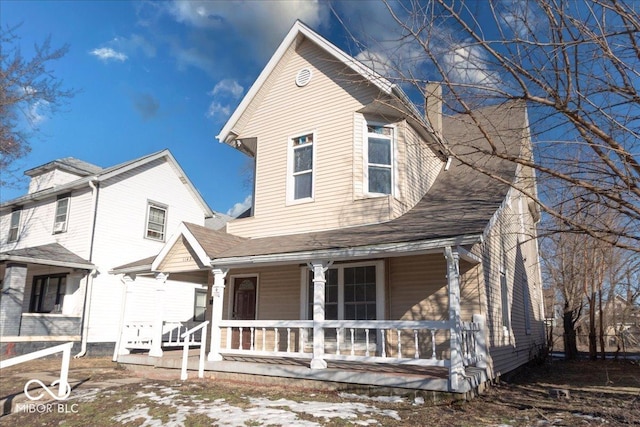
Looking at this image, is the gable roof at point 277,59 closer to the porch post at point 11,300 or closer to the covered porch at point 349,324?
the covered porch at point 349,324

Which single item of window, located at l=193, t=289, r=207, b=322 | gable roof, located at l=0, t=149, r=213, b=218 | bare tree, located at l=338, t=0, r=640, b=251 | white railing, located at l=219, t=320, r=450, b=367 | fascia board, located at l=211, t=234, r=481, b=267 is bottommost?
white railing, located at l=219, t=320, r=450, b=367

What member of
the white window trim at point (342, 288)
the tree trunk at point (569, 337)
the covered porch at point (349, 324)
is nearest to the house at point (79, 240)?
the covered porch at point (349, 324)

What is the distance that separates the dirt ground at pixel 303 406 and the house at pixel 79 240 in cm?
658

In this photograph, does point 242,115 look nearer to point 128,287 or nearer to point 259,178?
point 259,178

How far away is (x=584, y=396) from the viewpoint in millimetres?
8672

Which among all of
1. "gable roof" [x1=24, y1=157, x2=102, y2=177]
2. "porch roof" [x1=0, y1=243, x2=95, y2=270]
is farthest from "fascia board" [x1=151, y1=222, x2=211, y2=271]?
"gable roof" [x1=24, y1=157, x2=102, y2=177]

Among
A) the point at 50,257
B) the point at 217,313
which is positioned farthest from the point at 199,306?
the point at 217,313

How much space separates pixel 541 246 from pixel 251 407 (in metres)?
19.5

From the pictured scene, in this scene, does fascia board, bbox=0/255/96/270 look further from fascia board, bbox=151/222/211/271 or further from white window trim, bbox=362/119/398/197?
white window trim, bbox=362/119/398/197

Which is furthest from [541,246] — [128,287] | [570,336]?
[128,287]

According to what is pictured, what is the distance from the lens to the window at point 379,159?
11.4 meters

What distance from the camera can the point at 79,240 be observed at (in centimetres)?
1791

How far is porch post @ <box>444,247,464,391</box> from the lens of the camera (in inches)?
293

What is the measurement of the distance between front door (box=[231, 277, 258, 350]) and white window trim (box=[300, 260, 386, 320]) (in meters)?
1.59
